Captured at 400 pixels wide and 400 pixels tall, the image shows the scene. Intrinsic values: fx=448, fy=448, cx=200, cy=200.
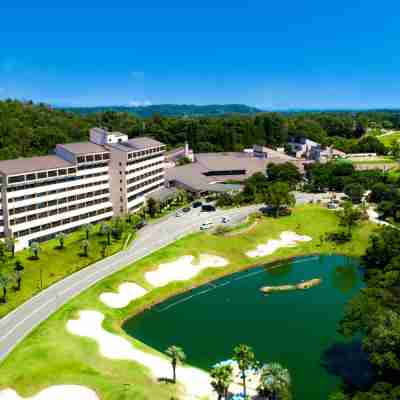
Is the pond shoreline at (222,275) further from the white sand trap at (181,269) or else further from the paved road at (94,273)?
the paved road at (94,273)

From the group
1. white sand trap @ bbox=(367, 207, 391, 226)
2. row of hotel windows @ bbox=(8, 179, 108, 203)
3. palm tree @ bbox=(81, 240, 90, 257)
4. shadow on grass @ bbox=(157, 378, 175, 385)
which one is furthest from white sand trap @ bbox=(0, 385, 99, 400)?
white sand trap @ bbox=(367, 207, 391, 226)

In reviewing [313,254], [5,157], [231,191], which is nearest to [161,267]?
[313,254]

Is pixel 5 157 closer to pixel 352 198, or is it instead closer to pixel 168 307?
Answer: pixel 168 307

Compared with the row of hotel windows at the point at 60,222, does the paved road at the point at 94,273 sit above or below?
below

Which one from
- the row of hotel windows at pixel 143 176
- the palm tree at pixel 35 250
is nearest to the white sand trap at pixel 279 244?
the row of hotel windows at pixel 143 176

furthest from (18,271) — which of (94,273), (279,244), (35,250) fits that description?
(279,244)
